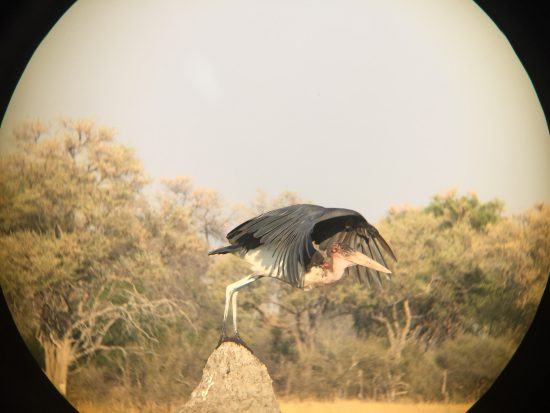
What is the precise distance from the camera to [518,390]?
8383 mm

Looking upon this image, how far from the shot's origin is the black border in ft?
26.5

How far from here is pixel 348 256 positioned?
772 cm

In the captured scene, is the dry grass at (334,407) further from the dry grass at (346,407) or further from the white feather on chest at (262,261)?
the white feather on chest at (262,261)

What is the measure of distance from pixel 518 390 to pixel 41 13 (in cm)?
399

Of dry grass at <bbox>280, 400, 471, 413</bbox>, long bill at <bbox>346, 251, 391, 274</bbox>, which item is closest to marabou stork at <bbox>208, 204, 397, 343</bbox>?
long bill at <bbox>346, 251, 391, 274</bbox>

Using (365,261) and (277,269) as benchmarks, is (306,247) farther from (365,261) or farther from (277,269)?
(365,261)

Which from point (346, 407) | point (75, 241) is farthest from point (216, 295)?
point (346, 407)

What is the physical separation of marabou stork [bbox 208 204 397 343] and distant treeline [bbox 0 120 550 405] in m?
0.06

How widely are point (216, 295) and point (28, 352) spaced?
4.73ft

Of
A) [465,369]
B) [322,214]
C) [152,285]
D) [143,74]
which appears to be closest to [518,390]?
[465,369]

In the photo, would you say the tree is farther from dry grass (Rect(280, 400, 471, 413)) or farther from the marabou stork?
dry grass (Rect(280, 400, 471, 413))

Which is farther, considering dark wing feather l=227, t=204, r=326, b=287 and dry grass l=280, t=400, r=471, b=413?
dry grass l=280, t=400, r=471, b=413

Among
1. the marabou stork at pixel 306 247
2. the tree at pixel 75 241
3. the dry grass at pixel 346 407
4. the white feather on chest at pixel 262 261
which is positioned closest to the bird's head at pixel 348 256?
the marabou stork at pixel 306 247

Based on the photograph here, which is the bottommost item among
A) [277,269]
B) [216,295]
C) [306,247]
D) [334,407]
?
[334,407]
